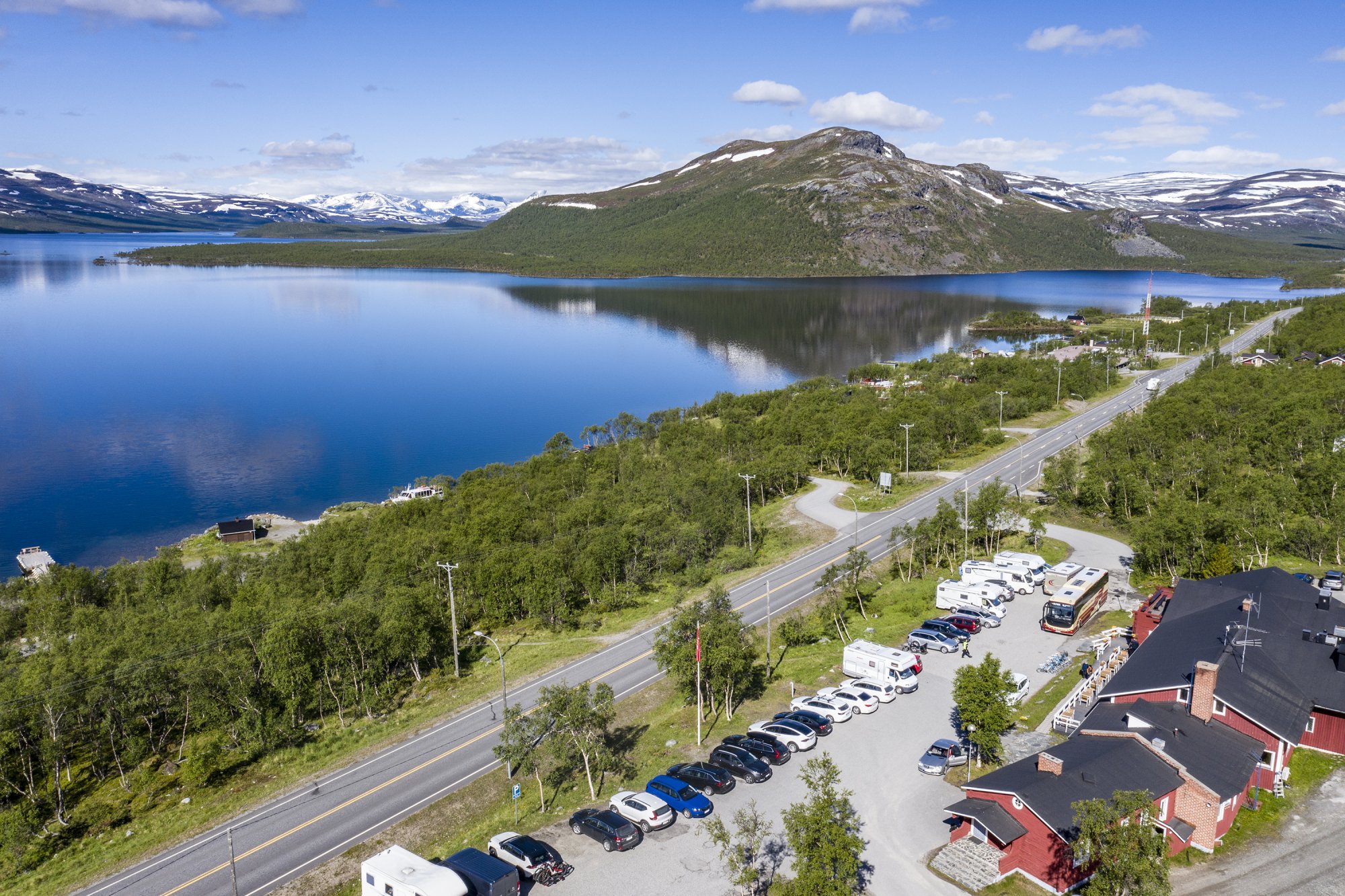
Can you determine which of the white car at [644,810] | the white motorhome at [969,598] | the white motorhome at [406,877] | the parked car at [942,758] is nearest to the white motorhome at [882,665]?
the parked car at [942,758]

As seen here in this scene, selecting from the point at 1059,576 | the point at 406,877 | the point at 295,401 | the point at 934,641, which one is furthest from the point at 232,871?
the point at 295,401

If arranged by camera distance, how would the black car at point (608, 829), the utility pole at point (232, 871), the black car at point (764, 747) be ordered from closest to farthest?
the utility pole at point (232, 871) < the black car at point (608, 829) < the black car at point (764, 747)

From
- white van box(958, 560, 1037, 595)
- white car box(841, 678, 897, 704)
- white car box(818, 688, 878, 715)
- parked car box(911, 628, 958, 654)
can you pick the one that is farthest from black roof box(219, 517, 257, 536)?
white van box(958, 560, 1037, 595)

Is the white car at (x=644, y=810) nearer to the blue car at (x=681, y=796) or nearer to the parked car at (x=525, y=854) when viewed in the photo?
the blue car at (x=681, y=796)

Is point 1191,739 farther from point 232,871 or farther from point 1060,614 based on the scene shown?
point 232,871

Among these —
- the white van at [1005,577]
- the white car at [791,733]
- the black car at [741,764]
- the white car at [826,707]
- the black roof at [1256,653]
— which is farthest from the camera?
the white van at [1005,577]

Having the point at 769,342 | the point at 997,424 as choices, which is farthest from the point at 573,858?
the point at 769,342

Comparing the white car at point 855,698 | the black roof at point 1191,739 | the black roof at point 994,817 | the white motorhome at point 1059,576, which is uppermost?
the black roof at point 1191,739
